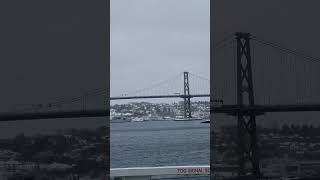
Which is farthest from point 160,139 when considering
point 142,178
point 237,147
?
point 237,147

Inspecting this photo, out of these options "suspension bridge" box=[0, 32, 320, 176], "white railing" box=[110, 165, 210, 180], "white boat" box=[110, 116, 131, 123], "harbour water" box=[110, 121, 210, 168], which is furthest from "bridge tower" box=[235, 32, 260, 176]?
"harbour water" box=[110, 121, 210, 168]

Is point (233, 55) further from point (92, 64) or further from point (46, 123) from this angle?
point (46, 123)

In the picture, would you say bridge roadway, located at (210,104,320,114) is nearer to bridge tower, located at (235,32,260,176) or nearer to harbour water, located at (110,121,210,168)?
bridge tower, located at (235,32,260,176)

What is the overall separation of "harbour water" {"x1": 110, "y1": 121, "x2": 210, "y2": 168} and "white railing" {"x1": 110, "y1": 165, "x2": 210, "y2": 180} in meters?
0.78

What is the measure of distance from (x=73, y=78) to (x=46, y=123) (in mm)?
316

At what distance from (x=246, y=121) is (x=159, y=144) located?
480 cm

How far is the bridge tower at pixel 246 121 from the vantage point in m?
3.29

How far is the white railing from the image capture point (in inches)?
169

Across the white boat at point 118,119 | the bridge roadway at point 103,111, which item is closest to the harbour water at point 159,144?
the white boat at point 118,119

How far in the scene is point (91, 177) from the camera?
3.29 m

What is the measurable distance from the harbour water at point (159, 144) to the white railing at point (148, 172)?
779 mm

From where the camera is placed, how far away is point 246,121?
10.8 feet

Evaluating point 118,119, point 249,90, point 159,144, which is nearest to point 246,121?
point 249,90

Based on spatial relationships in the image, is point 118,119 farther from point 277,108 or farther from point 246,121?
point 277,108
